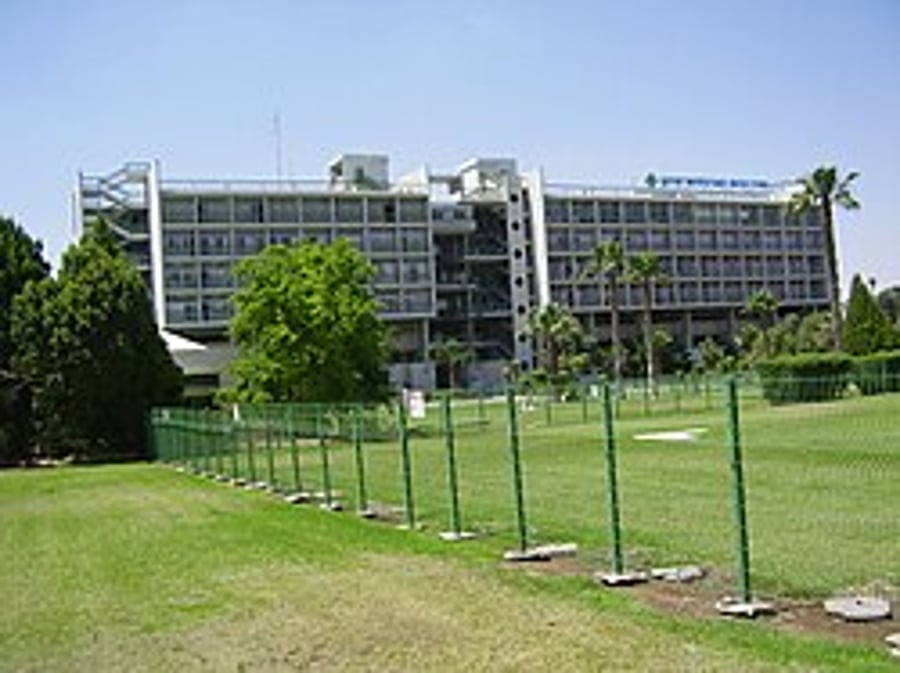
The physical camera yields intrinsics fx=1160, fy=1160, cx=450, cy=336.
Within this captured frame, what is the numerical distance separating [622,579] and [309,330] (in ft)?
139

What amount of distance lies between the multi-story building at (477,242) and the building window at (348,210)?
0.11 m

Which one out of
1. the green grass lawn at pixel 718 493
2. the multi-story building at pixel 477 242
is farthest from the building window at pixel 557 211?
the green grass lawn at pixel 718 493

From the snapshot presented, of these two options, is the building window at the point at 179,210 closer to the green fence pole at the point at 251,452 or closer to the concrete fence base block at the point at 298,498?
the green fence pole at the point at 251,452

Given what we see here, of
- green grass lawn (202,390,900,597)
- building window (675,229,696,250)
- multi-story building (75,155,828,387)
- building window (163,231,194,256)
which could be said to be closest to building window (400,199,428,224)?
multi-story building (75,155,828,387)

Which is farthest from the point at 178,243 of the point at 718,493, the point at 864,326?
the point at 718,493

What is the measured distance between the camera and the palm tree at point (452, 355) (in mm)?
115500

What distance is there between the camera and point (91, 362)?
165ft

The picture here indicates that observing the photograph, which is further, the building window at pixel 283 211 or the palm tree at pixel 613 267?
the building window at pixel 283 211

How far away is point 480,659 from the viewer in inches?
320

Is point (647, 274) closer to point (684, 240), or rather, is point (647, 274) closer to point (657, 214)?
point (657, 214)

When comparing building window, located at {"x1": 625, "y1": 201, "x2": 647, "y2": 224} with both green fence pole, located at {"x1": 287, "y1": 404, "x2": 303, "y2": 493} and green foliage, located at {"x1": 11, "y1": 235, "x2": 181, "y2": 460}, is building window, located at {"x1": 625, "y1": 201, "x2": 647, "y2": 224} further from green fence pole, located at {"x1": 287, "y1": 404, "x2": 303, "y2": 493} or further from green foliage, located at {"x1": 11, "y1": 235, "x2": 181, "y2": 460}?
green fence pole, located at {"x1": 287, "y1": 404, "x2": 303, "y2": 493}

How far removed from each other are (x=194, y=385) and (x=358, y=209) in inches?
1297

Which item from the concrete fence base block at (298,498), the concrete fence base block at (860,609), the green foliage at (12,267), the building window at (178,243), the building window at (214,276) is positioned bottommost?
the concrete fence base block at (298,498)

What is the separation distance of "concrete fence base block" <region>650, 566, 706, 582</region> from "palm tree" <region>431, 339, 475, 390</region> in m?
104
